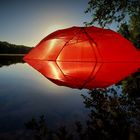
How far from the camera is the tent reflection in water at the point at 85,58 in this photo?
4.90 m

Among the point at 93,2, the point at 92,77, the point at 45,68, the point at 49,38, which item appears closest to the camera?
the point at 92,77

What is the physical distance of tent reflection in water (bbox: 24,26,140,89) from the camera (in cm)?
490

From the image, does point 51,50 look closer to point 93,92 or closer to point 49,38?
point 49,38

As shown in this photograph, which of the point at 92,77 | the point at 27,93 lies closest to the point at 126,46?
the point at 92,77

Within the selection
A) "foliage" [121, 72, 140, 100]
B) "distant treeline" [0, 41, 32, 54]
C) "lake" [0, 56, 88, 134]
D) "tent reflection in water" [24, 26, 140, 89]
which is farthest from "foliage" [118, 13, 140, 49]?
"distant treeline" [0, 41, 32, 54]

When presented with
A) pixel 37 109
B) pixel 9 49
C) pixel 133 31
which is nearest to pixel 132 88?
pixel 37 109

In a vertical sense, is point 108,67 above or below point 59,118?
above

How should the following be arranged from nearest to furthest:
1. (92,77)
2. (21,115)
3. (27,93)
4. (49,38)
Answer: (92,77), (49,38), (21,115), (27,93)

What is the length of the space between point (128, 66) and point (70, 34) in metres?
1.39

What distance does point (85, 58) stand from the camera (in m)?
5.17

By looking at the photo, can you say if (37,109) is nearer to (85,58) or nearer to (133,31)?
(85,58)

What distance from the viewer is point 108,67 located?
191 inches

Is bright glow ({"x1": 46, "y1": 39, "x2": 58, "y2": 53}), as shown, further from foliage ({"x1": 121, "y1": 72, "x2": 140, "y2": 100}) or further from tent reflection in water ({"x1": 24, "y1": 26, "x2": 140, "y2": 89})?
foliage ({"x1": 121, "y1": 72, "x2": 140, "y2": 100})

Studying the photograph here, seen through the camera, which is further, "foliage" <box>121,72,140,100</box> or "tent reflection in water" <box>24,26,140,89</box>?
"foliage" <box>121,72,140,100</box>
